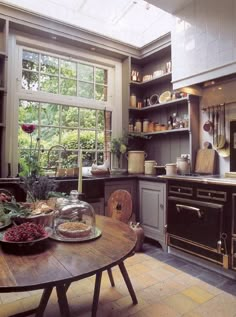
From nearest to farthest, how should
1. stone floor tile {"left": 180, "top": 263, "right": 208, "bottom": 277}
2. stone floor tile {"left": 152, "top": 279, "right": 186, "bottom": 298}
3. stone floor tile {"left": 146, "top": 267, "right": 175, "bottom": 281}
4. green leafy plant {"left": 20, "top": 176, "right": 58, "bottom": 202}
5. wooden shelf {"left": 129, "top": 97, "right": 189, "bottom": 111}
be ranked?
green leafy plant {"left": 20, "top": 176, "right": 58, "bottom": 202}, stone floor tile {"left": 152, "top": 279, "right": 186, "bottom": 298}, stone floor tile {"left": 146, "top": 267, "right": 175, "bottom": 281}, stone floor tile {"left": 180, "top": 263, "right": 208, "bottom": 277}, wooden shelf {"left": 129, "top": 97, "right": 189, "bottom": 111}

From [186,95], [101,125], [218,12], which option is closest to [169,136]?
[186,95]

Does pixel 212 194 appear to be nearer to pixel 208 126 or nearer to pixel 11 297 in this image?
pixel 208 126

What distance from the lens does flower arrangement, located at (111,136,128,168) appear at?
3.60 meters

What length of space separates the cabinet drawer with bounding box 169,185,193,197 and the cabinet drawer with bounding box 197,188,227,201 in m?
0.11

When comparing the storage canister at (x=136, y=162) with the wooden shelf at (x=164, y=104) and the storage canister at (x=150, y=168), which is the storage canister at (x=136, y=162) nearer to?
the storage canister at (x=150, y=168)

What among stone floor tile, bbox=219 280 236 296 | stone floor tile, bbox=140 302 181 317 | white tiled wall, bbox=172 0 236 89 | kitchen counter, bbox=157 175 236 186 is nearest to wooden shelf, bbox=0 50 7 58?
white tiled wall, bbox=172 0 236 89

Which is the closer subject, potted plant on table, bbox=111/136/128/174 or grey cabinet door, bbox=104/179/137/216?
grey cabinet door, bbox=104/179/137/216

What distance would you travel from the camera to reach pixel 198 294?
196cm

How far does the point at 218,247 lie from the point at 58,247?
5.56 ft

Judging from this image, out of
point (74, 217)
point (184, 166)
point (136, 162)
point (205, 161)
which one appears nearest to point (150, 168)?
point (136, 162)

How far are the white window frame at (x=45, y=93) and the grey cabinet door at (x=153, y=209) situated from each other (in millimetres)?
1140

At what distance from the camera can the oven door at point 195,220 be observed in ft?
7.46

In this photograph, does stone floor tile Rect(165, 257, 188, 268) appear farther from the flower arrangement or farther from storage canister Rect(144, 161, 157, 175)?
the flower arrangement

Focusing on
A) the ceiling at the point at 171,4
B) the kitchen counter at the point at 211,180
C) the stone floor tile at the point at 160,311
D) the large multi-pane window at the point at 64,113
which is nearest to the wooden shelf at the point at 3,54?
the large multi-pane window at the point at 64,113
